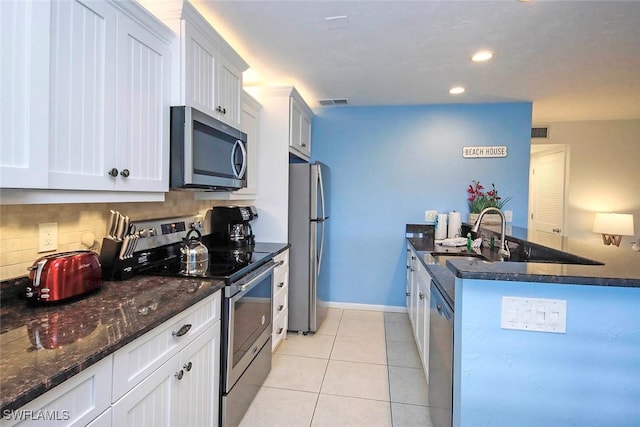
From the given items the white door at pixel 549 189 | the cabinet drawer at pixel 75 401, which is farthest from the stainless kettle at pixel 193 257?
the white door at pixel 549 189

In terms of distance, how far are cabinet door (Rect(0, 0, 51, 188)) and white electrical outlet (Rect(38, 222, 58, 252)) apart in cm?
45

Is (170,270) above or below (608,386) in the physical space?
above

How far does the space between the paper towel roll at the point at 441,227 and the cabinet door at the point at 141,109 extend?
280cm

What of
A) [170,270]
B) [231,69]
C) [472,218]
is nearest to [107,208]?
[170,270]

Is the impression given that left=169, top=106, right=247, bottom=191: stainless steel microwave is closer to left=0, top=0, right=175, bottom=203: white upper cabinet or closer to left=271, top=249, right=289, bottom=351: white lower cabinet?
left=0, top=0, right=175, bottom=203: white upper cabinet

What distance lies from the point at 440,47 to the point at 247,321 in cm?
226

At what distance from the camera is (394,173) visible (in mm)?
3814

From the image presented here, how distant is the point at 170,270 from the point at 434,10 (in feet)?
6.86

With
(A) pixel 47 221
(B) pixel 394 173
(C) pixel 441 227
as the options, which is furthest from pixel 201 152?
(C) pixel 441 227

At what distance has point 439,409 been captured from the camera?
1.57 metres

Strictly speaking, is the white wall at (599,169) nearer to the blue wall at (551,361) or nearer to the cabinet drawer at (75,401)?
the blue wall at (551,361)

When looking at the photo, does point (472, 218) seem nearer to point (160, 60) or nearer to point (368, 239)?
point (368, 239)

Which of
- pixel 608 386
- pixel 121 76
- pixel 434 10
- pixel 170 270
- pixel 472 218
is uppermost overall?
pixel 434 10

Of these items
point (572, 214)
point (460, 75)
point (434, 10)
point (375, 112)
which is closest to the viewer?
point (434, 10)
